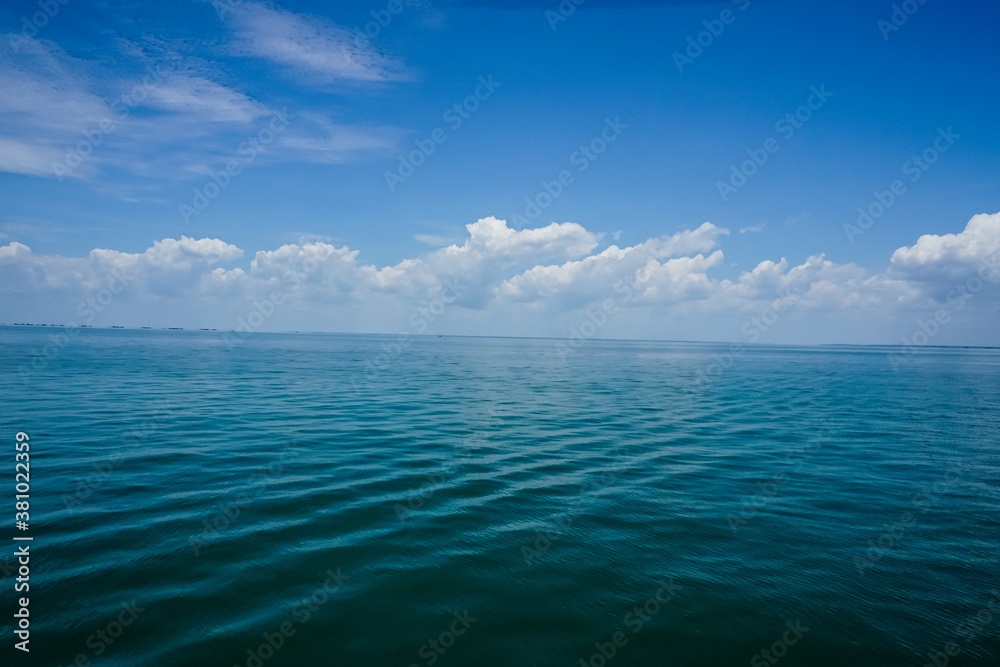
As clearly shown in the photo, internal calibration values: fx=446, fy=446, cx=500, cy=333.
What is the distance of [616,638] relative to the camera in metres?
7.38

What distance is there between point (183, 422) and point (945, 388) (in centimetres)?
6511

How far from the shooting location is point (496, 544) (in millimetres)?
10328

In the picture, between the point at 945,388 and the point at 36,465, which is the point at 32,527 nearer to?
the point at 36,465

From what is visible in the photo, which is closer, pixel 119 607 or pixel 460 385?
pixel 119 607

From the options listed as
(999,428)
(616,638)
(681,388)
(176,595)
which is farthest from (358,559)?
(681,388)

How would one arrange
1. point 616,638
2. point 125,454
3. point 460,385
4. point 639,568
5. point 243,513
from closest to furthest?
point 616,638 → point 639,568 → point 243,513 → point 125,454 → point 460,385

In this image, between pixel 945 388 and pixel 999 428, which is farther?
pixel 945 388

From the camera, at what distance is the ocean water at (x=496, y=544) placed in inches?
283

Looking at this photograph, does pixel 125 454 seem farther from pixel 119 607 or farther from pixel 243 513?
pixel 119 607

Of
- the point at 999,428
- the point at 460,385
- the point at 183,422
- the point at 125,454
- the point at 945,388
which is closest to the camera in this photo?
the point at 125,454

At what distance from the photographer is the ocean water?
718cm

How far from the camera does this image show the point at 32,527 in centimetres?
1041

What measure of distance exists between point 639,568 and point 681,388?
35.2m

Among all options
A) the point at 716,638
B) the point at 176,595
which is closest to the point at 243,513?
the point at 176,595
